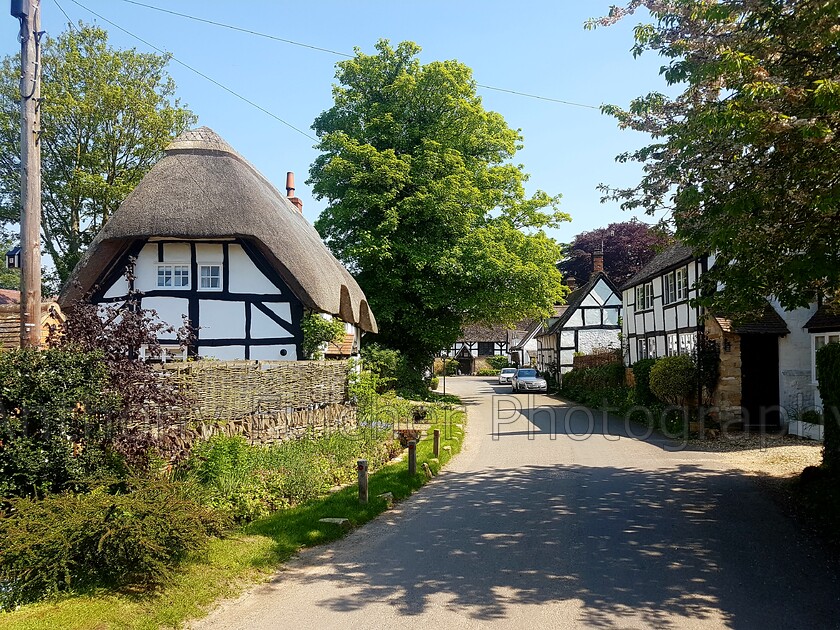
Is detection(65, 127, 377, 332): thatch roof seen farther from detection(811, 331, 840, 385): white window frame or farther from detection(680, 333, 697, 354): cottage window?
detection(811, 331, 840, 385): white window frame

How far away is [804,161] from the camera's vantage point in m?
7.32

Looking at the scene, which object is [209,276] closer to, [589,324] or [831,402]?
[831,402]

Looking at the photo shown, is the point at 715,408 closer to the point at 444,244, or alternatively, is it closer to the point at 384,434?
the point at 384,434

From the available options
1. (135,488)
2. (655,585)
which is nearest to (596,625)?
(655,585)

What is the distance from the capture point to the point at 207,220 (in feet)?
54.1

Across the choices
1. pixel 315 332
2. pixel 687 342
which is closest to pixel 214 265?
pixel 315 332

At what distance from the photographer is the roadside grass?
543 cm

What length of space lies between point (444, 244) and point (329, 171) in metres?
5.34

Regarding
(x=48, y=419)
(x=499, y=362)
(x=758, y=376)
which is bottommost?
(x=499, y=362)

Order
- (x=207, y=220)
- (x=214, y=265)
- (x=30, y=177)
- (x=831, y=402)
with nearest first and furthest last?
(x=30, y=177) → (x=831, y=402) → (x=207, y=220) → (x=214, y=265)

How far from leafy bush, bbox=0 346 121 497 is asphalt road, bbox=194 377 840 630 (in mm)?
2802

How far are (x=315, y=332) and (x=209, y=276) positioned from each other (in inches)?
123

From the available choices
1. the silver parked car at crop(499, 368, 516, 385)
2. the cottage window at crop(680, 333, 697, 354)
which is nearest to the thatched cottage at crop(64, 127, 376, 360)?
the cottage window at crop(680, 333, 697, 354)

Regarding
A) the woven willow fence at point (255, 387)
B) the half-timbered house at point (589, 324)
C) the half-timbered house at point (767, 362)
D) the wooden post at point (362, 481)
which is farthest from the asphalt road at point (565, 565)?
the half-timbered house at point (589, 324)
